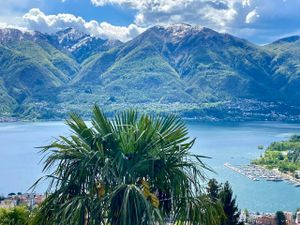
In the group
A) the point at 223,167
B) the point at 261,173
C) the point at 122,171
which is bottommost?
the point at 261,173

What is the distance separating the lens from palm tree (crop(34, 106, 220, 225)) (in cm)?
371

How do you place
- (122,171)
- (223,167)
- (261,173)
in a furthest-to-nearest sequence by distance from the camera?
(223,167)
(261,173)
(122,171)

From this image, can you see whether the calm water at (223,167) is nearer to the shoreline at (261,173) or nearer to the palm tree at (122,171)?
the shoreline at (261,173)

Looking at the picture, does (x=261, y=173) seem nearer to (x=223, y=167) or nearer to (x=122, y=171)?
(x=223, y=167)

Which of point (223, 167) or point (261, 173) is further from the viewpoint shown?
point (223, 167)

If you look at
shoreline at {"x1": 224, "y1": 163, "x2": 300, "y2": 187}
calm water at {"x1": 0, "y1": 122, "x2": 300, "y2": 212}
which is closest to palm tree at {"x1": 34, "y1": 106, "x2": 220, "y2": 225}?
calm water at {"x1": 0, "y1": 122, "x2": 300, "y2": 212}

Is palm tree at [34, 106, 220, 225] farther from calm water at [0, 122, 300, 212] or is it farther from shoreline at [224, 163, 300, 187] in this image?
shoreline at [224, 163, 300, 187]

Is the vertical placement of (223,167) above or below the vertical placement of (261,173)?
above

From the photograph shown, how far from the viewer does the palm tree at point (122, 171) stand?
3.71 m

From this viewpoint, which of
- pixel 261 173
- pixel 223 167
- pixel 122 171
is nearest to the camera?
pixel 122 171

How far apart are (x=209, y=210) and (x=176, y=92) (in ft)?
589

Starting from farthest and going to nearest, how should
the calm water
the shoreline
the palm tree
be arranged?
1. the shoreline
2. the calm water
3. the palm tree

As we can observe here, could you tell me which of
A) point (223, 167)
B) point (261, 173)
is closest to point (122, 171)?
point (261, 173)

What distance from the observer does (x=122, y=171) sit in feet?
12.8
